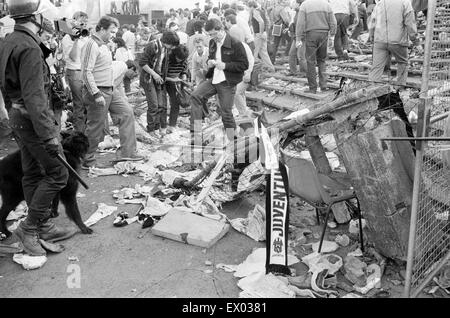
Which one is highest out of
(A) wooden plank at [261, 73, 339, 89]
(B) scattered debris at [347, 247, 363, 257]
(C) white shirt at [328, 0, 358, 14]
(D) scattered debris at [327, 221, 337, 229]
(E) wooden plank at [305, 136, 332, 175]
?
(C) white shirt at [328, 0, 358, 14]

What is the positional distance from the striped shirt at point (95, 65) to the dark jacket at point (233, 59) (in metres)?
1.96

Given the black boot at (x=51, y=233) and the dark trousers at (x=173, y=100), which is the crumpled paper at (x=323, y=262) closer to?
the black boot at (x=51, y=233)

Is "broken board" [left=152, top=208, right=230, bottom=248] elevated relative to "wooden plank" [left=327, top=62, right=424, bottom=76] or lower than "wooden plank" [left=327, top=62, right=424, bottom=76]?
lower

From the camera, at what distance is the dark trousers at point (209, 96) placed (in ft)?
25.5

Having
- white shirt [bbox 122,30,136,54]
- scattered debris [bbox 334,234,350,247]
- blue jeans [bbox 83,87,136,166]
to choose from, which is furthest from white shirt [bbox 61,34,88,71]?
white shirt [bbox 122,30,136,54]

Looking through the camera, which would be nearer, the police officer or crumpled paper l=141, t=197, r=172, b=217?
the police officer

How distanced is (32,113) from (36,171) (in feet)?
2.43

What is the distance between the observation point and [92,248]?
4773 millimetres

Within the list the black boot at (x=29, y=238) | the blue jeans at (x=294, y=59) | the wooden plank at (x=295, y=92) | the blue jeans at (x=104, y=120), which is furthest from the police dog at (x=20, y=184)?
the blue jeans at (x=294, y=59)

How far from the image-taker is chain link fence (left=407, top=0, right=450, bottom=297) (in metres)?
3.79

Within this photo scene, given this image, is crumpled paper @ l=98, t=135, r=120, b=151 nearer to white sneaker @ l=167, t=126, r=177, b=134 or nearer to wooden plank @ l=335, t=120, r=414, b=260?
white sneaker @ l=167, t=126, r=177, b=134

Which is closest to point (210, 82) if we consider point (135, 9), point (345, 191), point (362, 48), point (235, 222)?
point (235, 222)

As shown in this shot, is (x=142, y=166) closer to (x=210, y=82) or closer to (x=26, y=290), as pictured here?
(x=210, y=82)

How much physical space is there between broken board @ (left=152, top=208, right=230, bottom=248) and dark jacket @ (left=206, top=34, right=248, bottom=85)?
317 centimetres
